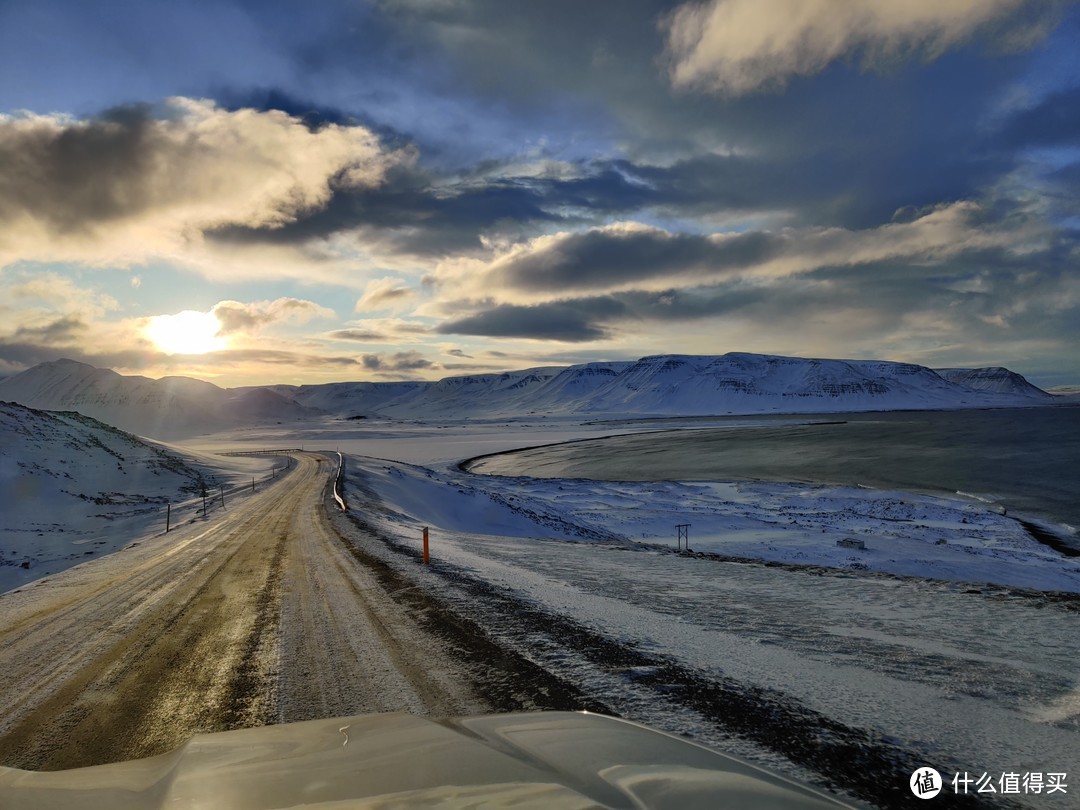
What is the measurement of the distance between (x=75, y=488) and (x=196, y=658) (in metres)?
31.5

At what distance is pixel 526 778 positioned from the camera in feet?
10.4

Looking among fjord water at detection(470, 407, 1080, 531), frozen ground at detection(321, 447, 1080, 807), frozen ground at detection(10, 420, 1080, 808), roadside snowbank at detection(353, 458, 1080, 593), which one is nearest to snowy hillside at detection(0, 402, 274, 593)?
roadside snowbank at detection(353, 458, 1080, 593)

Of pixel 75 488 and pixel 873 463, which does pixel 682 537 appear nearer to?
pixel 75 488

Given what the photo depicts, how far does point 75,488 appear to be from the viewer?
30.6m

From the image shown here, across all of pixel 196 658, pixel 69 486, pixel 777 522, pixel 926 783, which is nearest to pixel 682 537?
pixel 777 522

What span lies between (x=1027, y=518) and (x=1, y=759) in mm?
38940

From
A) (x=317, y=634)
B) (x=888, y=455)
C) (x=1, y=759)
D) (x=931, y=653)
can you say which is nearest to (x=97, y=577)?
(x=317, y=634)

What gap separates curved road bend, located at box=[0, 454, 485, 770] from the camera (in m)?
5.16

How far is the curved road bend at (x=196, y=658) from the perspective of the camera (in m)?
5.16

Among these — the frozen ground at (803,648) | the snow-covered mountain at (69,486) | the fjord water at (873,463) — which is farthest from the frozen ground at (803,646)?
the fjord water at (873,463)

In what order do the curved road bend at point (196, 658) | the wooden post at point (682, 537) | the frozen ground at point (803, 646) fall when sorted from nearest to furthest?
the frozen ground at point (803, 646) < the curved road bend at point (196, 658) < the wooden post at point (682, 537)

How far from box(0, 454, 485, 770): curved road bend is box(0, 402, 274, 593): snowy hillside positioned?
883 cm

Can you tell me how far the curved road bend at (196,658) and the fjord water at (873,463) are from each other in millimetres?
35116

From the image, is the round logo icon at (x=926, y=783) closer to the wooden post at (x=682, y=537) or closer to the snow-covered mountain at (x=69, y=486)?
the wooden post at (x=682, y=537)
